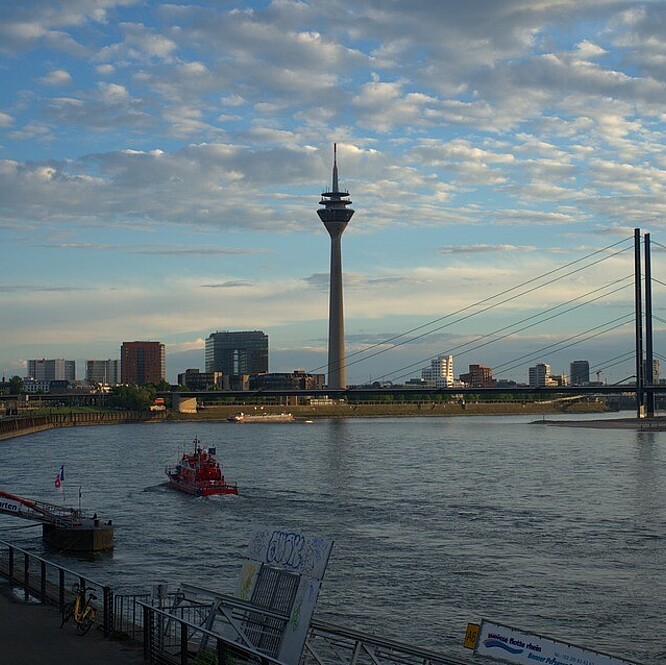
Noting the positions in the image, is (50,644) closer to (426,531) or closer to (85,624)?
(85,624)

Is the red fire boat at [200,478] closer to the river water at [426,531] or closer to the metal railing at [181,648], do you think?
the river water at [426,531]

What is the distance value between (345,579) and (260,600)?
14534 millimetres

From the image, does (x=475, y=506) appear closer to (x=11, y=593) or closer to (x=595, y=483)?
(x=595, y=483)

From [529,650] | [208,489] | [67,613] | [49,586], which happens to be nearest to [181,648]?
[67,613]

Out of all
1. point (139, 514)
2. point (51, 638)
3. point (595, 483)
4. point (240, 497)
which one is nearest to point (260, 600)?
point (51, 638)

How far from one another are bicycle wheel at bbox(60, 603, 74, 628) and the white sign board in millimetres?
7400

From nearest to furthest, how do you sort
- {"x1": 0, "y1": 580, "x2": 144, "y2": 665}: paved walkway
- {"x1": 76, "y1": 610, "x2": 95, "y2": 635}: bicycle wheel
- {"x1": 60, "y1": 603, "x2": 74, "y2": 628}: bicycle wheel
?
{"x1": 0, "y1": 580, "x2": 144, "y2": 665}: paved walkway → {"x1": 76, "y1": 610, "x2": 95, "y2": 635}: bicycle wheel → {"x1": 60, "y1": 603, "x2": 74, "y2": 628}: bicycle wheel

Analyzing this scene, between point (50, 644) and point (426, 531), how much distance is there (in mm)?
23057

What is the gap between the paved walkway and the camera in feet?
46.8

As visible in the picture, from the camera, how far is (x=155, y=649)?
47.6 feet

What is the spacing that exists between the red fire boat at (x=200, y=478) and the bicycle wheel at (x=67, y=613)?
106 ft

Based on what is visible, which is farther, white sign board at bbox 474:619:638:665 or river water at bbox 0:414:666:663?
river water at bbox 0:414:666:663

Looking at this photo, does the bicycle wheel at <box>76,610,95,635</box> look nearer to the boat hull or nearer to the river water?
the river water

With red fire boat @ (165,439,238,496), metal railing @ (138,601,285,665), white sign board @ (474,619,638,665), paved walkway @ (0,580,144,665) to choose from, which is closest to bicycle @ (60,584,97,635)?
paved walkway @ (0,580,144,665)
